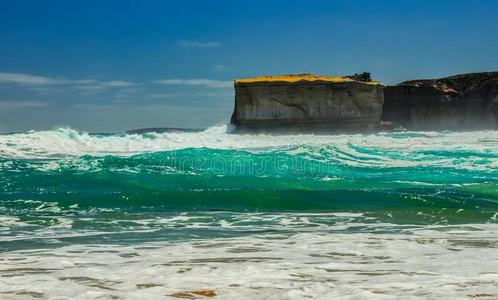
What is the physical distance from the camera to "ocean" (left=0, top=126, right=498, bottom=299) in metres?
4.15

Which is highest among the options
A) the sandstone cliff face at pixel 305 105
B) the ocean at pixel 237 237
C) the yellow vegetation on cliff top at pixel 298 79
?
the yellow vegetation on cliff top at pixel 298 79

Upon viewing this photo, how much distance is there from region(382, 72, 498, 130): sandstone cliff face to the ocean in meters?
52.5

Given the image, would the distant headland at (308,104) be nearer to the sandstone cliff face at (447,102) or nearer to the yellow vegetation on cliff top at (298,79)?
the yellow vegetation on cliff top at (298,79)

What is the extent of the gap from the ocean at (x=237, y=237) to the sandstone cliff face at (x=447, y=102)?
172 feet

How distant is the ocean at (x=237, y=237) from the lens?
4152mm

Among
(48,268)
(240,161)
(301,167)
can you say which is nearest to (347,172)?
(301,167)

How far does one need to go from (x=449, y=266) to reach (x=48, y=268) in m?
3.14

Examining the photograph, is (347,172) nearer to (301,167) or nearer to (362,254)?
(301,167)

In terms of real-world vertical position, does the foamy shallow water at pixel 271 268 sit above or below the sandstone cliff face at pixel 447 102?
below

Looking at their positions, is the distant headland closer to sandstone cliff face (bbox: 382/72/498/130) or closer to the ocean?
sandstone cliff face (bbox: 382/72/498/130)

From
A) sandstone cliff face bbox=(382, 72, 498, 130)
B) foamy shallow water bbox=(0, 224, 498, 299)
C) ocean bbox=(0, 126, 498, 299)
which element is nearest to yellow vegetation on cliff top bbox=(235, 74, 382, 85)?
sandstone cliff face bbox=(382, 72, 498, 130)

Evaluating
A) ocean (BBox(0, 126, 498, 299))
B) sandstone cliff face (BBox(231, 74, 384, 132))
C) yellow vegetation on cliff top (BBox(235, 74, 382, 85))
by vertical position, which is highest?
yellow vegetation on cliff top (BBox(235, 74, 382, 85))

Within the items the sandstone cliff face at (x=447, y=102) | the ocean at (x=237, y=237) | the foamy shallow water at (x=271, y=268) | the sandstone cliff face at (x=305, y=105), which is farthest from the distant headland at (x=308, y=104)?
the foamy shallow water at (x=271, y=268)

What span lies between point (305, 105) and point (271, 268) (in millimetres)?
50599
